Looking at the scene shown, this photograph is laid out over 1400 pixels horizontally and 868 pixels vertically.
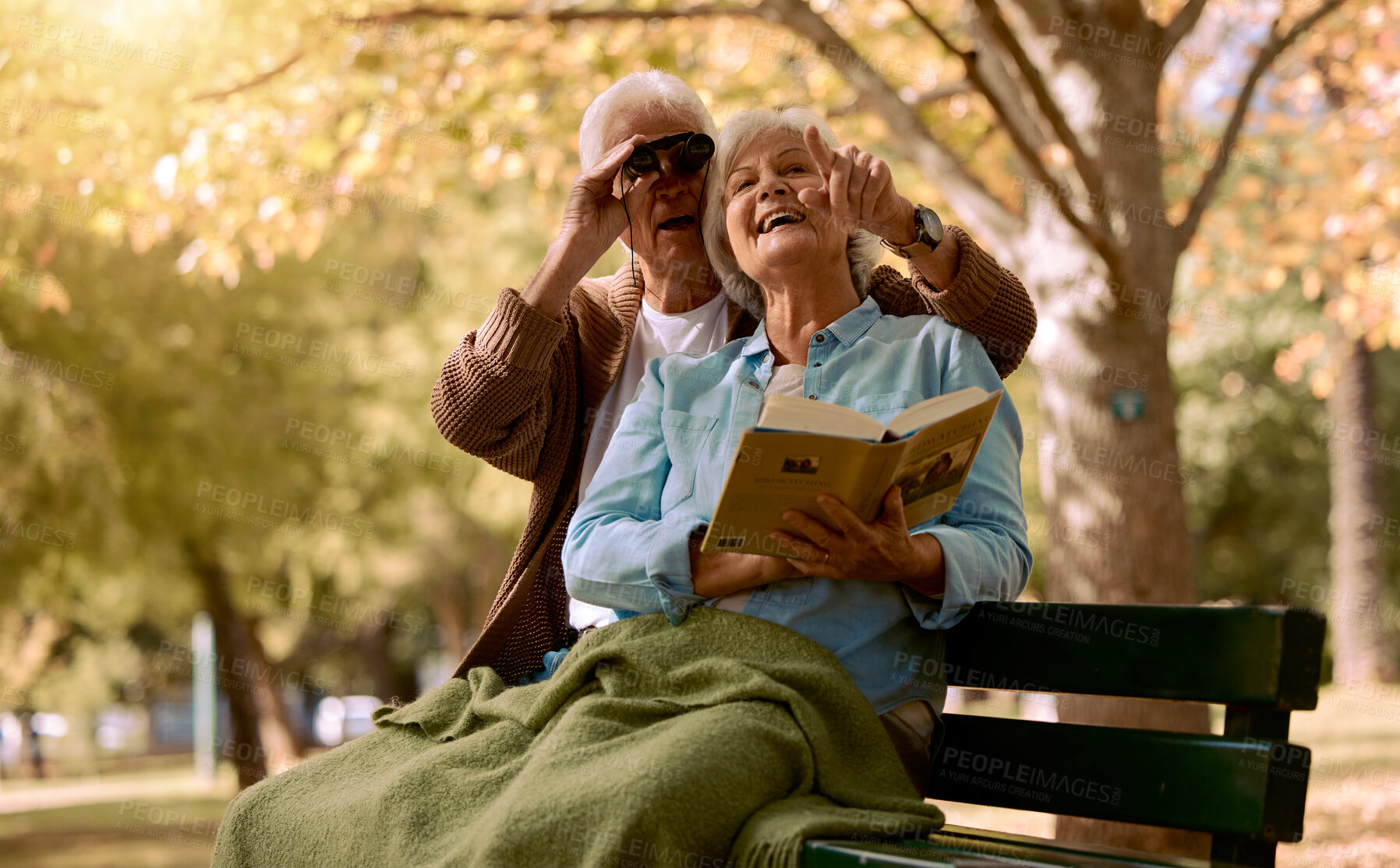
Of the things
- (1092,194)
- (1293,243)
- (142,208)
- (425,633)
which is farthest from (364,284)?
(425,633)

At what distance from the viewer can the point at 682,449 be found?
8.29 feet

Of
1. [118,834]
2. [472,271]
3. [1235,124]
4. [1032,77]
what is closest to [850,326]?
[1032,77]

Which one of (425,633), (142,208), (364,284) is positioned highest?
(364,284)

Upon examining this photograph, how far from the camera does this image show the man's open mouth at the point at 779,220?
2.57 m

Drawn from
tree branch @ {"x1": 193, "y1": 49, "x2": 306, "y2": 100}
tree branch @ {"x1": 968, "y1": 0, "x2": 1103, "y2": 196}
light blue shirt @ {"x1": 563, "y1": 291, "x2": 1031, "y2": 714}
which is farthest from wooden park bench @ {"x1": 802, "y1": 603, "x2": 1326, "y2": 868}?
tree branch @ {"x1": 193, "y1": 49, "x2": 306, "y2": 100}

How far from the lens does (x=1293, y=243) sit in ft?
29.6

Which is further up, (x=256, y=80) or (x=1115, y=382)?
(x=256, y=80)

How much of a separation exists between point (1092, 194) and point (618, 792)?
3.46 m

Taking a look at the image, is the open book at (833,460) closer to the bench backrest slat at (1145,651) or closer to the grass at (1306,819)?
the bench backrest slat at (1145,651)

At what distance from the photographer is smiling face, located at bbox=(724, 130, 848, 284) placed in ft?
8.41

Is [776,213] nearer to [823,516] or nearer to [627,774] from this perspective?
[823,516]

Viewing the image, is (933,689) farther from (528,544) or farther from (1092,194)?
(1092,194)

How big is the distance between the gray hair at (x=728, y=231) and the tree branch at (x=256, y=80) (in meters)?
4.22

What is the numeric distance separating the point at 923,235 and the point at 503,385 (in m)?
0.96
